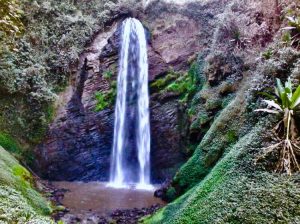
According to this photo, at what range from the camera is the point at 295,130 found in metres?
5.70

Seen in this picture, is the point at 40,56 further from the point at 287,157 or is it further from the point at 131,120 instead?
the point at 287,157

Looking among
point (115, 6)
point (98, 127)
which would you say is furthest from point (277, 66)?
point (115, 6)

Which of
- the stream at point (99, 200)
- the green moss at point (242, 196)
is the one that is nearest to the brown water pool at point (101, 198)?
the stream at point (99, 200)

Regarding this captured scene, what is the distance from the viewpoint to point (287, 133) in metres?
5.60

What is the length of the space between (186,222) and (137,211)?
3193mm

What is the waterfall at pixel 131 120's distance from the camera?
1376cm

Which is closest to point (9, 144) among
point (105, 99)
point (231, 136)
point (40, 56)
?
point (40, 56)

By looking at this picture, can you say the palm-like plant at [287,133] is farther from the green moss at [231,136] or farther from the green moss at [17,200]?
the green moss at [17,200]

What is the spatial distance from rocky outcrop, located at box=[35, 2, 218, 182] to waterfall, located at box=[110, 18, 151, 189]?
0.95ft

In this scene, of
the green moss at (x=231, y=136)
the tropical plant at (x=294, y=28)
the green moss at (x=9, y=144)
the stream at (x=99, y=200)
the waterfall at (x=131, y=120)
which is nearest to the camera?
the tropical plant at (x=294, y=28)

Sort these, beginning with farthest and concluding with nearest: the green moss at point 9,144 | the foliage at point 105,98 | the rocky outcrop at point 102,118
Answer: the foliage at point 105,98 → the rocky outcrop at point 102,118 → the green moss at point 9,144

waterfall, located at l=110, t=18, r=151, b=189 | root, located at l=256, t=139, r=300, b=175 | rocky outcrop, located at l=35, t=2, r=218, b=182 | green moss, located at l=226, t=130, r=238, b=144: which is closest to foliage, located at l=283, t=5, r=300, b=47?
green moss, located at l=226, t=130, r=238, b=144

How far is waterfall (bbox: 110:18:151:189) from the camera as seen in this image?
542 inches

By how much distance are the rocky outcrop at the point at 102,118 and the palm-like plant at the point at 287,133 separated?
7.31 m
